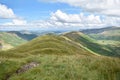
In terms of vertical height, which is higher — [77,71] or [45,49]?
[77,71]

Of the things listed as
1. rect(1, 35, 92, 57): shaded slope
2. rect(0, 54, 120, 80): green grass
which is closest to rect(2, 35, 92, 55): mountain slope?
rect(1, 35, 92, 57): shaded slope

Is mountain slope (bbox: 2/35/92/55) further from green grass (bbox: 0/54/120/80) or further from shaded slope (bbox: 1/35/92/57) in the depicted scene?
green grass (bbox: 0/54/120/80)

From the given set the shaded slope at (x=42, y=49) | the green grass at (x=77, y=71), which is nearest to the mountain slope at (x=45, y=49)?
the shaded slope at (x=42, y=49)

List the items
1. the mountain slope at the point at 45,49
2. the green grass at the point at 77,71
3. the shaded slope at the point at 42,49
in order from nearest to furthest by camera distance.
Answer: the green grass at the point at 77,71 < the shaded slope at the point at 42,49 < the mountain slope at the point at 45,49

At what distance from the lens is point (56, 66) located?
26.9m

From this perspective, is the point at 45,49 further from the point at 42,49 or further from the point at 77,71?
the point at 77,71

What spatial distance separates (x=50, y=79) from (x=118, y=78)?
690 centimetres

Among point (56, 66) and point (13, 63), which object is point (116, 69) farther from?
point (13, 63)

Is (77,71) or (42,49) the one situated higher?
(77,71)

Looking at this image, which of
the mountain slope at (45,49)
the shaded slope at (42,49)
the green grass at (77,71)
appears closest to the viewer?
the green grass at (77,71)

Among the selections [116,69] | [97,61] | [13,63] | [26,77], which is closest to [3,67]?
[13,63]

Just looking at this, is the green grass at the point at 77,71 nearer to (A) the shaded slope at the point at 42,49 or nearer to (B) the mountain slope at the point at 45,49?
(A) the shaded slope at the point at 42,49

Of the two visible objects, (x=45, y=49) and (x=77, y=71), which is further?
(x=45, y=49)

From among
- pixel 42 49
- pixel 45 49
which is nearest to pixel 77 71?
pixel 45 49
